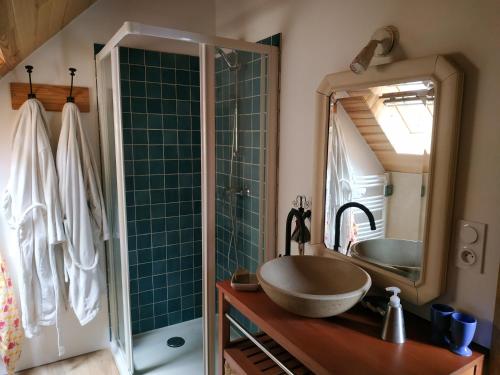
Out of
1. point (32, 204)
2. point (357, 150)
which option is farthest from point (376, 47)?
point (32, 204)

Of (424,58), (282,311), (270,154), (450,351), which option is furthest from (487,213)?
(270,154)

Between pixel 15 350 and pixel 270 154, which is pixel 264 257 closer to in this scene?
pixel 270 154

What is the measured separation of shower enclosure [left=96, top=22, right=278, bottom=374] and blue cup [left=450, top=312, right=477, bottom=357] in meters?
1.20

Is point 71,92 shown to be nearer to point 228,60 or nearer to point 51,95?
point 51,95

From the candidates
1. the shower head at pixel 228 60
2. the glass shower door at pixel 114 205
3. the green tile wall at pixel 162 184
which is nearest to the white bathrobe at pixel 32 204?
the glass shower door at pixel 114 205

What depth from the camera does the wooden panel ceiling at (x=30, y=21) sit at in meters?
1.20

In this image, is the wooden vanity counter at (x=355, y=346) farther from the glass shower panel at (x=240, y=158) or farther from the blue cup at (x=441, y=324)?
the glass shower panel at (x=240, y=158)

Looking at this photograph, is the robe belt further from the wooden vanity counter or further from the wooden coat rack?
the wooden vanity counter

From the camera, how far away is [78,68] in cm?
238

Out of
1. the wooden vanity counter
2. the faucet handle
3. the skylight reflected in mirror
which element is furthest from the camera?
the faucet handle

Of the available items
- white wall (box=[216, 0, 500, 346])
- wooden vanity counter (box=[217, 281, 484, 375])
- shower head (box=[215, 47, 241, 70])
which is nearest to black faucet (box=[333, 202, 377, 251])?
white wall (box=[216, 0, 500, 346])

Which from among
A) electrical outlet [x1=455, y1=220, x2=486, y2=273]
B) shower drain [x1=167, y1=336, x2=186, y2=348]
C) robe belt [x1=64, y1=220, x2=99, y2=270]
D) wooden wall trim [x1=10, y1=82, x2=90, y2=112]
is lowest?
shower drain [x1=167, y1=336, x2=186, y2=348]

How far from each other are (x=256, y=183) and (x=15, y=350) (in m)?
1.82

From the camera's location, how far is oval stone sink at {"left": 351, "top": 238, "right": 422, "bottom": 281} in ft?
4.46
